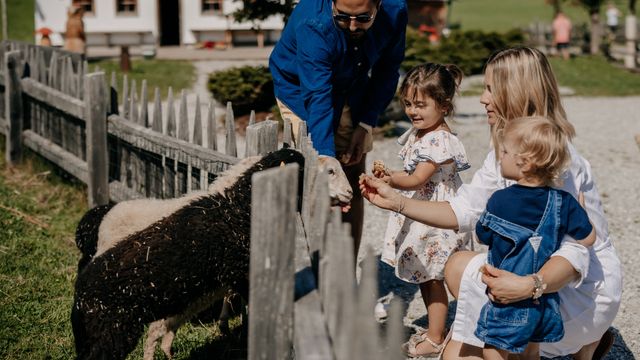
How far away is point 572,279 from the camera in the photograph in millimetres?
3277

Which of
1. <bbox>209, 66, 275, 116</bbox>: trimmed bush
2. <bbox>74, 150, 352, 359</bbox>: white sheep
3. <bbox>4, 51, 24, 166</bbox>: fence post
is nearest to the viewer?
<bbox>74, 150, 352, 359</bbox>: white sheep

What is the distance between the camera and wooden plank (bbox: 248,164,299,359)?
8.32 ft

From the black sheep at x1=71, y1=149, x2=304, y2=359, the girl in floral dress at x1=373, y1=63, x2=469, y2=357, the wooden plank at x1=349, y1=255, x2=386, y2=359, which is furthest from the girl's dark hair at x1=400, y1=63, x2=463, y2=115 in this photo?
the wooden plank at x1=349, y1=255, x2=386, y2=359

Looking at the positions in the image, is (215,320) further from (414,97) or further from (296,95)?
(414,97)

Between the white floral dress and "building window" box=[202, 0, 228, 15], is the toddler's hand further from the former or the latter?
"building window" box=[202, 0, 228, 15]

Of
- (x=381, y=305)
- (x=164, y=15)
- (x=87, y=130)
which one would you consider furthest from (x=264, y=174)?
(x=164, y=15)

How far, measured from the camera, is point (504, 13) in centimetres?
4941

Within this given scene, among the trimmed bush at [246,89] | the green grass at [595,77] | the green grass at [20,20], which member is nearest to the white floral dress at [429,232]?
the trimmed bush at [246,89]

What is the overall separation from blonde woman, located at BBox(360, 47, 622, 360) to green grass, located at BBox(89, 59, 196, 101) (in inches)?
501

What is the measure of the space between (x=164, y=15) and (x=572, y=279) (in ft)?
101

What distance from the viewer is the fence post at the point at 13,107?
862 cm

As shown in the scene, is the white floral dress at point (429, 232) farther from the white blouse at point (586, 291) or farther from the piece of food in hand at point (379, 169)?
the white blouse at point (586, 291)

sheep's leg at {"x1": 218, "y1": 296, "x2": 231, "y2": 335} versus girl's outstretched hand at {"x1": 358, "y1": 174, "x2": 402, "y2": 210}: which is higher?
girl's outstretched hand at {"x1": 358, "y1": 174, "x2": 402, "y2": 210}

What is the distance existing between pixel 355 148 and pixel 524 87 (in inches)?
50.6
